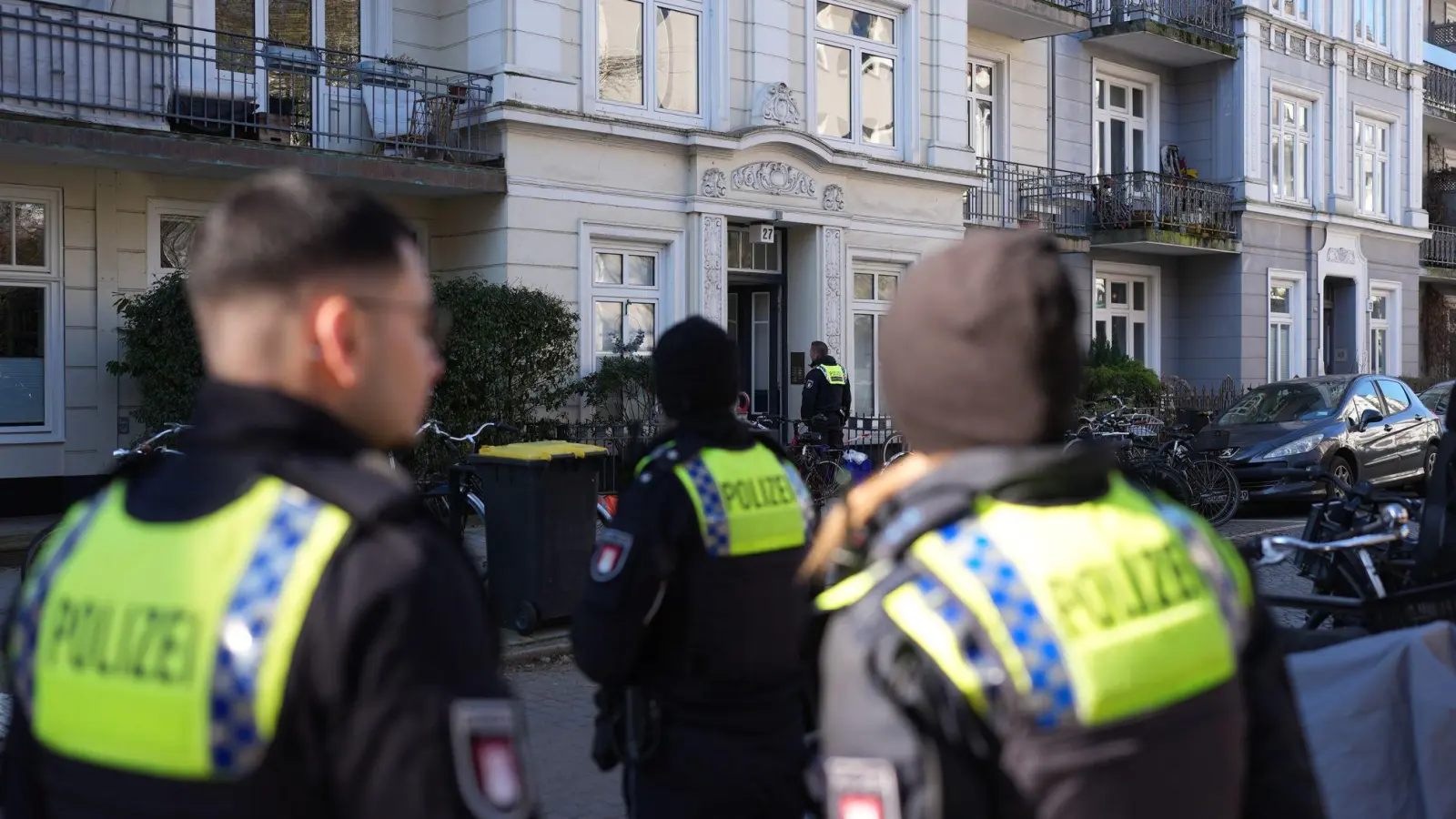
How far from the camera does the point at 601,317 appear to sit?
1608 cm

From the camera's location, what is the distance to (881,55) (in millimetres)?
19328

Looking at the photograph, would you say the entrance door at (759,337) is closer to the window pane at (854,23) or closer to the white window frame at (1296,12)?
the window pane at (854,23)

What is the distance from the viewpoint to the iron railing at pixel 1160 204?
23.4m

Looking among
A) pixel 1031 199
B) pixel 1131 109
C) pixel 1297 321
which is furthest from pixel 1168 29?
pixel 1297 321

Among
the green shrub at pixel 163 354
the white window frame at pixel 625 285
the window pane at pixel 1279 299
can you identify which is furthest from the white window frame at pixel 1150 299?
the green shrub at pixel 163 354

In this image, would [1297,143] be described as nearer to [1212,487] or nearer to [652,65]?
[1212,487]

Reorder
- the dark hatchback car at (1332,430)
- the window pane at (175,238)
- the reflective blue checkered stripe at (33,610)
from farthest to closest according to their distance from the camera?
the dark hatchback car at (1332,430)
the window pane at (175,238)
the reflective blue checkered stripe at (33,610)

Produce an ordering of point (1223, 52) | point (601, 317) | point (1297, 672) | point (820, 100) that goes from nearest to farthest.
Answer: point (1297, 672), point (601, 317), point (820, 100), point (1223, 52)

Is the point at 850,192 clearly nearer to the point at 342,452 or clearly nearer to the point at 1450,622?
the point at 1450,622

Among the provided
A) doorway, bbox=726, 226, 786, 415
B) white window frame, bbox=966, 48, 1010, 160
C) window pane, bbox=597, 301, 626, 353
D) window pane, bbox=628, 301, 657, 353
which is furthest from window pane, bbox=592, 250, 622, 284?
white window frame, bbox=966, 48, 1010, 160

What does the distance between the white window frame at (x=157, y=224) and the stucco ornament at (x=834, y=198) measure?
311 inches

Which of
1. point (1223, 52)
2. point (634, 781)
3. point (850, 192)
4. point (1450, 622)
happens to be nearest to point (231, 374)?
point (634, 781)

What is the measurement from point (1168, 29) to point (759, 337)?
10.2 meters

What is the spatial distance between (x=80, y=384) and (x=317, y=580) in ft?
43.6
